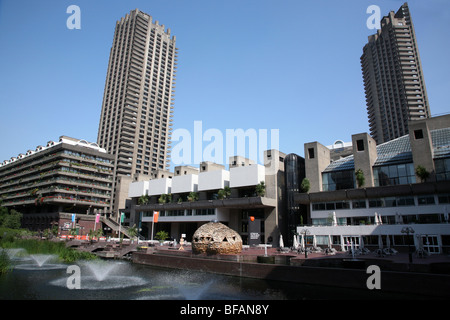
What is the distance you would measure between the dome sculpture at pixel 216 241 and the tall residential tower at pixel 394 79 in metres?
97.3

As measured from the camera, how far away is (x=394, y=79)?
112 meters

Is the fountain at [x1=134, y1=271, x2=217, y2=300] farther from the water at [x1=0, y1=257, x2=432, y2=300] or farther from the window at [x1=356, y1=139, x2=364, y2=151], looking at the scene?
the window at [x1=356, y1=139, x2=364, y2=151]

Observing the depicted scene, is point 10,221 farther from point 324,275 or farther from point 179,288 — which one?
point 324,275

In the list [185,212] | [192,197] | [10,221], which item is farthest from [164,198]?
[10,221]

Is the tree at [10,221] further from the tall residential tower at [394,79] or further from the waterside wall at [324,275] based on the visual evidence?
the tall residential tower at [394,79]

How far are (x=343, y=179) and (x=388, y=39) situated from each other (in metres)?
95.7

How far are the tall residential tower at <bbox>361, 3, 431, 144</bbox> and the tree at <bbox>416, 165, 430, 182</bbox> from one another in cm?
7488

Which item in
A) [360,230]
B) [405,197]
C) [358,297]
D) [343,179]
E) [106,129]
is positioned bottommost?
[358,297]

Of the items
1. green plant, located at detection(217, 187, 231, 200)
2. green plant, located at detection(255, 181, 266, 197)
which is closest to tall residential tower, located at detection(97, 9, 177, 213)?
green plant, located at detection(217, 187, 231, 200)

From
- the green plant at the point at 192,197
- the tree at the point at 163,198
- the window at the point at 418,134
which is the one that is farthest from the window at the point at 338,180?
the tree at the point at 163,198

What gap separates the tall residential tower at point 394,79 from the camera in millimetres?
106438

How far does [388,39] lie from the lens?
378ft
